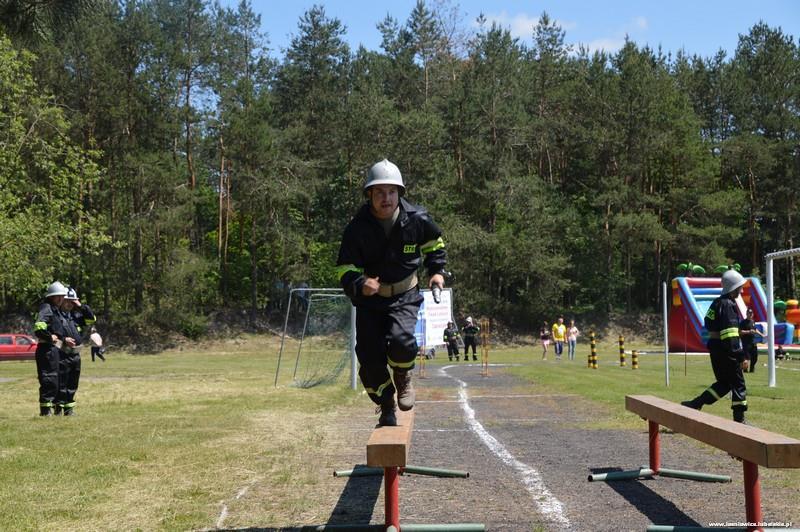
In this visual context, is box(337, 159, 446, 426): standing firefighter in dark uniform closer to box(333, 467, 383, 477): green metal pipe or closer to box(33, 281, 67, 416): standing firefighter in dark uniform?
box(333, 467, 383, 477): green metal pipe

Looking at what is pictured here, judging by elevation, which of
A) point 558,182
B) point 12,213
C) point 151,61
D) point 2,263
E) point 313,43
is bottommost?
point 2,263

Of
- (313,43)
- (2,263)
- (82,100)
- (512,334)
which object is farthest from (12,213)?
(512,334)

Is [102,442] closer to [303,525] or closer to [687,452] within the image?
[303,525]

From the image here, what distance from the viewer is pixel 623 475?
306 inches

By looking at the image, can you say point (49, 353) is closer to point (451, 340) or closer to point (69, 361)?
point (69, 361)

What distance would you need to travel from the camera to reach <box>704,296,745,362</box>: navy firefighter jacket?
11031 millimetres

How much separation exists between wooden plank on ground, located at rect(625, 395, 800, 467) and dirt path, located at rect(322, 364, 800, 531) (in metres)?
0.60

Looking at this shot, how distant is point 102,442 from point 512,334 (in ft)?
168

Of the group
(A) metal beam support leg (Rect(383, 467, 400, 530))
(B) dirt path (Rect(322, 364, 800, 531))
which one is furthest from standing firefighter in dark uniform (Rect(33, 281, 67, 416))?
(A) metal beam support leg (Rect(383, 467, 400, 530))

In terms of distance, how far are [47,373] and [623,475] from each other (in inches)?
404

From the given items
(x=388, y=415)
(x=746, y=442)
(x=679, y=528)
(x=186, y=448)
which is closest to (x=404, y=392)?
(x=388, y=415)

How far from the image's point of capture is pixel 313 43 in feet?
198

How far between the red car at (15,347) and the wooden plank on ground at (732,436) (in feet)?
142

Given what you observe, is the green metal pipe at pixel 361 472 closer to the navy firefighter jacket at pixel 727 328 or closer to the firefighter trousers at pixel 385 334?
the firefighter trousers at pixel 385 334
